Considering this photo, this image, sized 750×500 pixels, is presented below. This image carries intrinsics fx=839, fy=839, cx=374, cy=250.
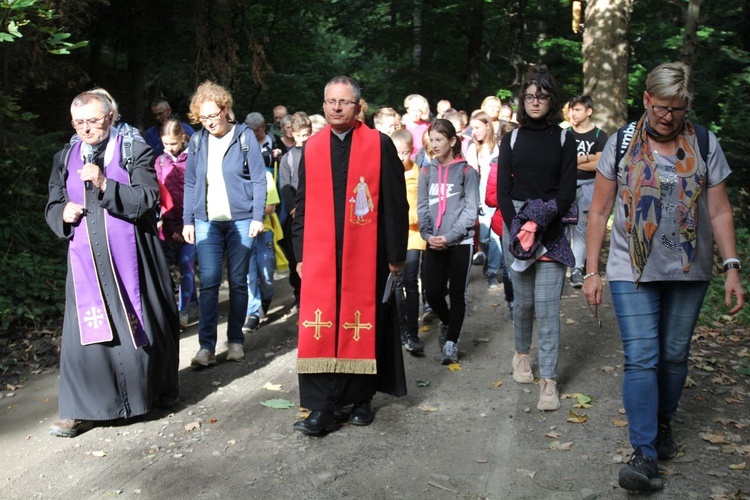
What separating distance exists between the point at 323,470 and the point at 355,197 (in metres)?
1.85

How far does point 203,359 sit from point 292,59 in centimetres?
1395

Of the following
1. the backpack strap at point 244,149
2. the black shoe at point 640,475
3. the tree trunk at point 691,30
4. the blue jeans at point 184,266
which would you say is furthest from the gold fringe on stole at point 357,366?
the tree trunk at point 691,30

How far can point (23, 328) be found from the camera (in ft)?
29.0

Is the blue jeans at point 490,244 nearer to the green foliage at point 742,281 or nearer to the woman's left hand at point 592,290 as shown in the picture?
the green foliage at point 742,281

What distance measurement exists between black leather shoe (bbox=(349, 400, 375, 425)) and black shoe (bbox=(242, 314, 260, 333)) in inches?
123

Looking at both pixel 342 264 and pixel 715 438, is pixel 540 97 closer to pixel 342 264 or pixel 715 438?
pixel 342 264

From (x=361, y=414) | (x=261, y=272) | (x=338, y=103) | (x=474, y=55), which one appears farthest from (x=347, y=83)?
(x=474, y=55)

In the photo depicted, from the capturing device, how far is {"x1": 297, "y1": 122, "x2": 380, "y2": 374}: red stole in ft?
19.1

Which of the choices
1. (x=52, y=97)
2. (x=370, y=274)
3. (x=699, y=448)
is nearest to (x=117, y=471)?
(x=370, y=274)

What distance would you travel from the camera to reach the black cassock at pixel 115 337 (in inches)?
229

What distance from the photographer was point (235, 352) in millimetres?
7672

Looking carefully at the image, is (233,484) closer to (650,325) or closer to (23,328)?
(650,325)

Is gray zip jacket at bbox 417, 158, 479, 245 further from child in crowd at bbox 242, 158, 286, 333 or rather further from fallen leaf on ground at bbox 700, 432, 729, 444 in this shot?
fallen leaf on ground at bbox 700, 432, 729, 444

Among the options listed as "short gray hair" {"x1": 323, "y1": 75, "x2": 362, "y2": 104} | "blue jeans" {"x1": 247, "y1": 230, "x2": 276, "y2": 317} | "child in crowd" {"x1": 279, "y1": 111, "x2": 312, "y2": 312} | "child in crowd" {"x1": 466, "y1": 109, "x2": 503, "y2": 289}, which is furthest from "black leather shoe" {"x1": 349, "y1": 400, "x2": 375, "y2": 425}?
"child in crowd" {"x1": 466, "y1": 109, "x2": 503, "y2": 289}
